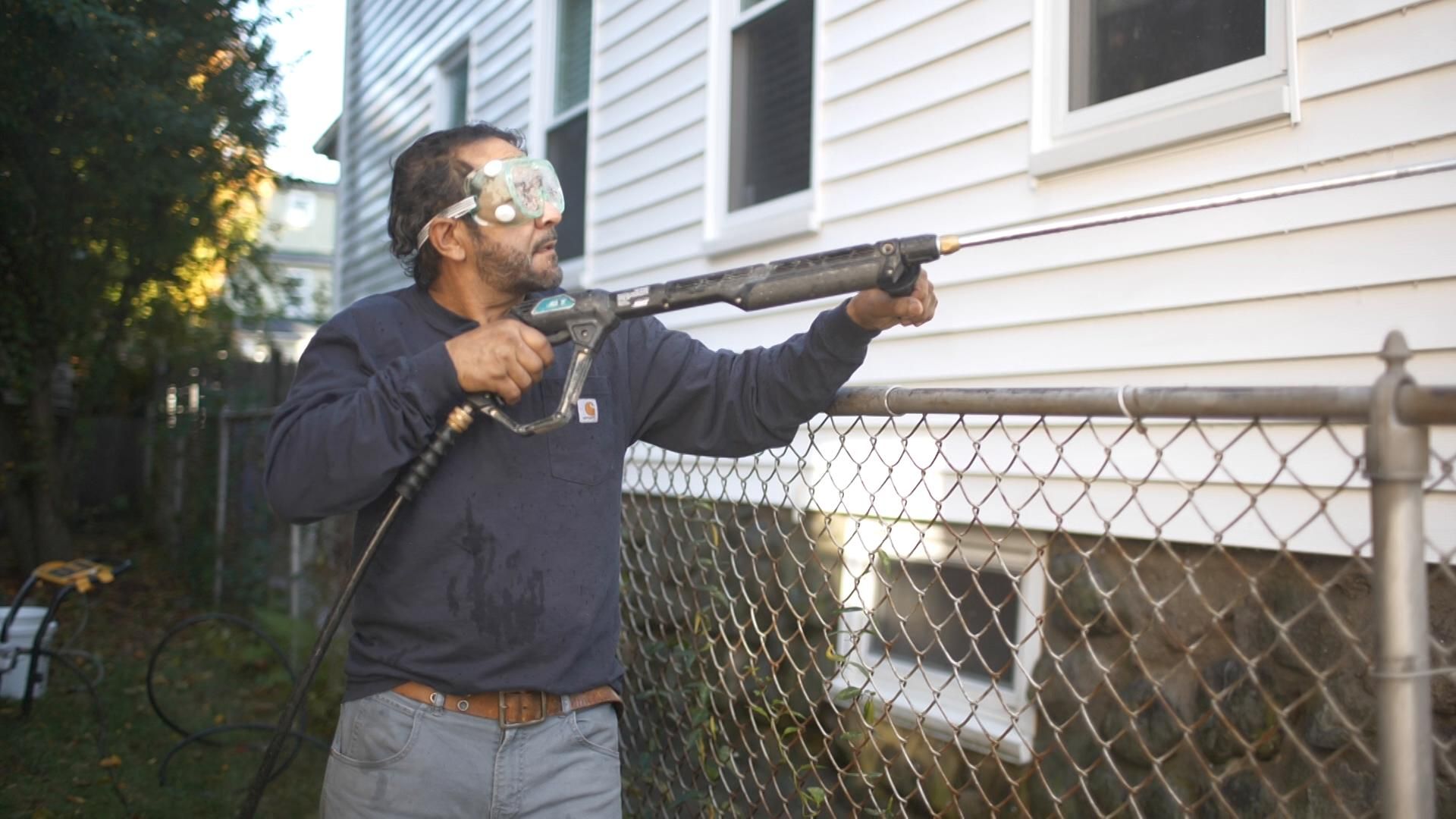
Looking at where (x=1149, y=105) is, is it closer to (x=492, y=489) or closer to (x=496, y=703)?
(x=492, y=489)

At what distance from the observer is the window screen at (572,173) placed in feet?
22.3

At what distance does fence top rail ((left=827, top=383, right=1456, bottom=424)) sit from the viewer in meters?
1.10

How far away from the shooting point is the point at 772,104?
507 centimetres

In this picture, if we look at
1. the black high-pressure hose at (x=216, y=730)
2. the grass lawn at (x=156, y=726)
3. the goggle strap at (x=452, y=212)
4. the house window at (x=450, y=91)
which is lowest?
the grass lawn at (x=156, y=726)

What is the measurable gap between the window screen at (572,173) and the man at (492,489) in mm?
4588

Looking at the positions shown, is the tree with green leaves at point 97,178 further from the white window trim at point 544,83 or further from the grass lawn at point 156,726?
the white window trim at point 544,83

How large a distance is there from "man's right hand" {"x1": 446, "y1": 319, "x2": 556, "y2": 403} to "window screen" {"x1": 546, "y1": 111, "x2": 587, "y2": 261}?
4878 millimetres

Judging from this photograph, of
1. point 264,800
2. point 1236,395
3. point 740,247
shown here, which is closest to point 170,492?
point 264,800

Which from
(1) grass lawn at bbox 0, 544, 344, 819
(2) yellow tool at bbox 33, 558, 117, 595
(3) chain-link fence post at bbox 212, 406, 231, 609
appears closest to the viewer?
(1) grass lawn at bbox 0, 544, 344, 819

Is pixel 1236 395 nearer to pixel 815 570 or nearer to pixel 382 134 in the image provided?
pixel 815 570

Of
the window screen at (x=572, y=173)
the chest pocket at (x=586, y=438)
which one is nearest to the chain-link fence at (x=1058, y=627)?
the chest pocket at (x=586, y=438)

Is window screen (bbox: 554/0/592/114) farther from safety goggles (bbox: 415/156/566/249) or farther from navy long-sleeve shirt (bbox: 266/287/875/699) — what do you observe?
navy long-sleeve shirt (bbox: 266/287/875/699)

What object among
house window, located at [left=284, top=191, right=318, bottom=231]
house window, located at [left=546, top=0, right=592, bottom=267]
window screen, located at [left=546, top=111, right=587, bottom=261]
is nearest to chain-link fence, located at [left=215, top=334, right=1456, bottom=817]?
window screen, located at [left=546, top=111, right=587, bottom=261]

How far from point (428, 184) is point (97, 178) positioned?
19.1 ft
